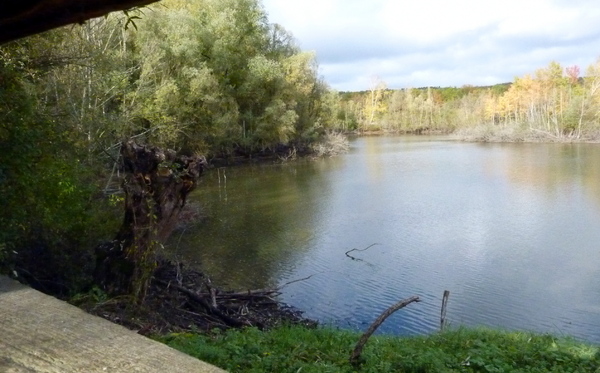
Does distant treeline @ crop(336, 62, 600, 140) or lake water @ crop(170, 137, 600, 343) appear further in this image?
distant treeline @ crop(336, 62, 600, 140)

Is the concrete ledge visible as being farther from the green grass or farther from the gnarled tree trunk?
the gnarled tree trunk

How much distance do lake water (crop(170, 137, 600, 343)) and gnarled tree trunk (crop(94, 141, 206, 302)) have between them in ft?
11.6

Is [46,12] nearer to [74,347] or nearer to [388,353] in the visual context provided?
[74,347]

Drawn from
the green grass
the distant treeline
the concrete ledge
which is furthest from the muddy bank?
the distant treeline

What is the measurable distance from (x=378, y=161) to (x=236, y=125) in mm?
9167

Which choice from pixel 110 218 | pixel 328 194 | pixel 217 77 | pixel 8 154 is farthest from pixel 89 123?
pixel 217 77

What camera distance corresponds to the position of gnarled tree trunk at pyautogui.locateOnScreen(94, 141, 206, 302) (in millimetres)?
6156

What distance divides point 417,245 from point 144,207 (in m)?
8.16

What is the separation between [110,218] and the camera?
27.7 feet

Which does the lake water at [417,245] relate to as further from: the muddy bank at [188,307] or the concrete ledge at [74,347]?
the concrete ledge at [74,347]

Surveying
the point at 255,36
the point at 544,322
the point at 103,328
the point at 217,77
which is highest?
the point at 255,36

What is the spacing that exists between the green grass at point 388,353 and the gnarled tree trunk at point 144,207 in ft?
4.52

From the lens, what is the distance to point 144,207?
623 cm

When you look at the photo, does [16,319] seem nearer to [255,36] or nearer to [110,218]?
[110,218]
